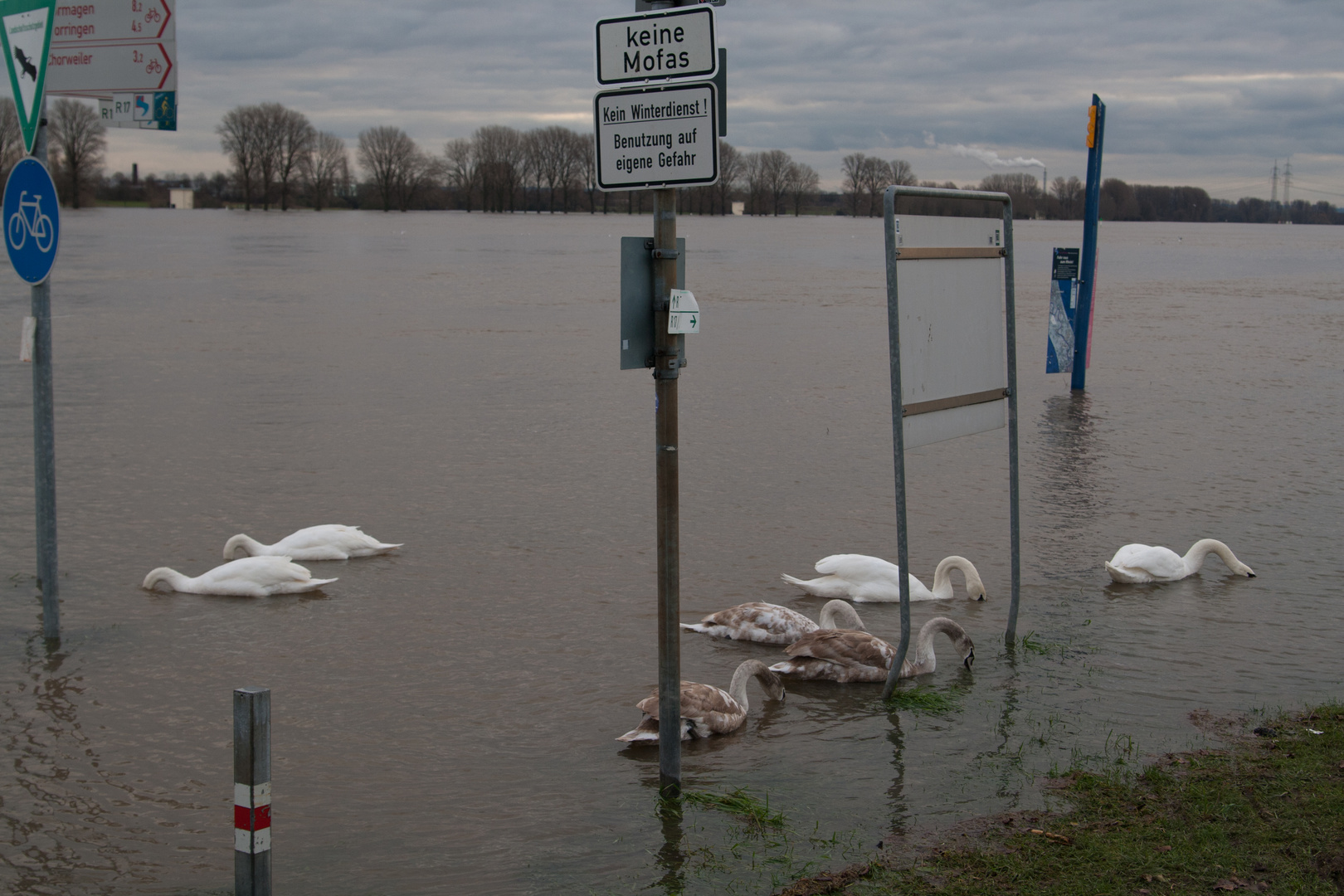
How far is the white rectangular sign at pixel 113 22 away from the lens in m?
6.89

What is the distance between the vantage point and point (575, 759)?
5.64 meters

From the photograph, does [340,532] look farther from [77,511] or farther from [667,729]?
[667,729]

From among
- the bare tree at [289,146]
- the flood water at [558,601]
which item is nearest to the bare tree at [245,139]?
the bare tree at [289,146]

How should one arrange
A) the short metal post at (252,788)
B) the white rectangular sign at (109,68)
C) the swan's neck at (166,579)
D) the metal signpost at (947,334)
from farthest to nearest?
the swan's neck at (166,579)
the white rectangular sign at (109,68)
the metal signpost at (947,334)
the short metal post at (252,788)

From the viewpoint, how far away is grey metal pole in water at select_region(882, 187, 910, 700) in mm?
6027

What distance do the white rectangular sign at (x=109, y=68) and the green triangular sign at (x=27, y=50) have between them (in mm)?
456

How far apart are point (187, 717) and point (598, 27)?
3.85m

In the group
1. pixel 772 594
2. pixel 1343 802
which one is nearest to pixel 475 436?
pixel 772 594

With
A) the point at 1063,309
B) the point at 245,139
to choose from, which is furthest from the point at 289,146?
the point at 1063,309

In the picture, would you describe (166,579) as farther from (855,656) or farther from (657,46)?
(657,46)

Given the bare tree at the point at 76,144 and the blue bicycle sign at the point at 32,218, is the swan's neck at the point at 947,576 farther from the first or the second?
the bare tree at the point at 76,144

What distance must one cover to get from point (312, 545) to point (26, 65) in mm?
3573

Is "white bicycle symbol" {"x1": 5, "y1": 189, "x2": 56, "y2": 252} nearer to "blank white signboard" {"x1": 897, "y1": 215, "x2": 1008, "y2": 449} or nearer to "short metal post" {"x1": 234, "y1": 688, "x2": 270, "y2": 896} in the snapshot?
"short metal post" {"x1": 234, "y1": 688, "x2": 270, "y2": 896}

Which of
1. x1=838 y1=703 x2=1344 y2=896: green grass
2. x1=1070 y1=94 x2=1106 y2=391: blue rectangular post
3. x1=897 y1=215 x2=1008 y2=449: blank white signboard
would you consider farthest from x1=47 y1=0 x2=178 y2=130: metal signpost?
x1=1070 y1=94 x2=1106 y2=391: blue rectangular post
